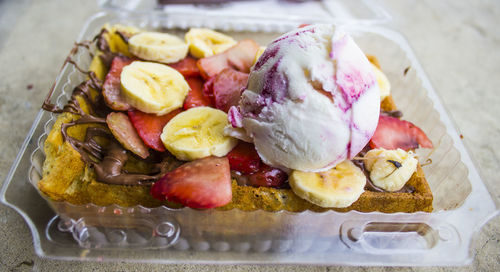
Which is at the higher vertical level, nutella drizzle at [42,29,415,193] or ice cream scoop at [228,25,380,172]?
ice cream scoop at [228,25,380,172]

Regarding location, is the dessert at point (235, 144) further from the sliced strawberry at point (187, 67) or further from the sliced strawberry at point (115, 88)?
the sliced strawberry at point (187, 67)

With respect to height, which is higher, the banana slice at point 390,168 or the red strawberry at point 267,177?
the banana slice at point 390,168

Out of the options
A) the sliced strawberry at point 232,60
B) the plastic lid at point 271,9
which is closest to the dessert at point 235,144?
the sliced strawberry at point 232,60

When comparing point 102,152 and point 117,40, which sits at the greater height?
point 117,40

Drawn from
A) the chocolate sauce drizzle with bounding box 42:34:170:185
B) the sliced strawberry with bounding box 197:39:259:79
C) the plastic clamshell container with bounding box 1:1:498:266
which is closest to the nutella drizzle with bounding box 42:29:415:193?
the chocolate sauce drizzle with bounding box 42:34:170:185

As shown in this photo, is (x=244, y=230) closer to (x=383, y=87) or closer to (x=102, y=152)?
(x=102, y=152)

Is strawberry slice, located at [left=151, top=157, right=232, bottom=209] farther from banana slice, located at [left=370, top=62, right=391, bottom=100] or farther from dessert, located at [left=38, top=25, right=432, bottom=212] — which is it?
banana slice, located at [left=370, top=62, right=391, bottom=100]

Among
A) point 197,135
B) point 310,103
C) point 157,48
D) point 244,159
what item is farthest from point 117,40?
point 310,103

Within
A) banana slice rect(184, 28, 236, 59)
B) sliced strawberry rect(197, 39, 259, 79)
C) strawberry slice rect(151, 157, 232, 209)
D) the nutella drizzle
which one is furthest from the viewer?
banana slice rect(184, 28, 236, 59)
